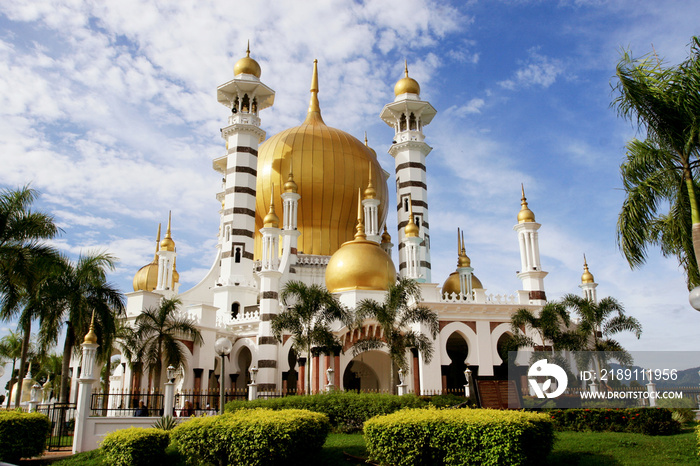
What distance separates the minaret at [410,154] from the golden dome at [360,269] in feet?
24.1

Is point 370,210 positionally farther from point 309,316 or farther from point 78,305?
point 78,305

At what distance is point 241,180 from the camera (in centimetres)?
3769

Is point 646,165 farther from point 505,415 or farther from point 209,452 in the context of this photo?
point 209,452

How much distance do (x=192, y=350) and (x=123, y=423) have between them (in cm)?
1187

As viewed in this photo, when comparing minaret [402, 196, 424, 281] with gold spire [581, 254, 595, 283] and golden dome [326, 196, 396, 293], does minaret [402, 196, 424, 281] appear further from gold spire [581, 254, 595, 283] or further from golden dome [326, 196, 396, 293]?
gold spire [581, 254, 595, 283]

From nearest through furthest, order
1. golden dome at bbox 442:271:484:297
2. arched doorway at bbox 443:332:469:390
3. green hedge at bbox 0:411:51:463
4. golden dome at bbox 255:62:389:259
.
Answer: green hedge at bbox 0:411:51:463
arched doorway at bbox 443:332:469:390
golden dome at bbox 442:271:484:297
golden dome at bbox 255:62:389:259

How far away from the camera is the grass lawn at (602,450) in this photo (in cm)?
1197

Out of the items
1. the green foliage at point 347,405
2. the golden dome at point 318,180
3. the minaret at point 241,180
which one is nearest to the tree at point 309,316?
the green foliage at point 347,405

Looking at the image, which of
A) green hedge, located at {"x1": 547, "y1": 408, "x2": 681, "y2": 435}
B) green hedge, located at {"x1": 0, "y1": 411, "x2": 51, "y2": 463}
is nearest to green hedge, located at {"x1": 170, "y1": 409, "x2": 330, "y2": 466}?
green hedge, located at {"x1": 0, "y1": 411, "x2": 51, "y2": 463}

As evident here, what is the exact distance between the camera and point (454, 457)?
1077 cm

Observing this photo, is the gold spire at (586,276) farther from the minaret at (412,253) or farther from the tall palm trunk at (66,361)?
the tall palm trunk at (66,361)

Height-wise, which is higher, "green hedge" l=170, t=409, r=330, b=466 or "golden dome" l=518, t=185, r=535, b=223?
"golden dome" l=518, t=185, r=535, b=223

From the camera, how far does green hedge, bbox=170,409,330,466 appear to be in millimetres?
11297

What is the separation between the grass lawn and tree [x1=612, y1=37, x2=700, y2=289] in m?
3.77
